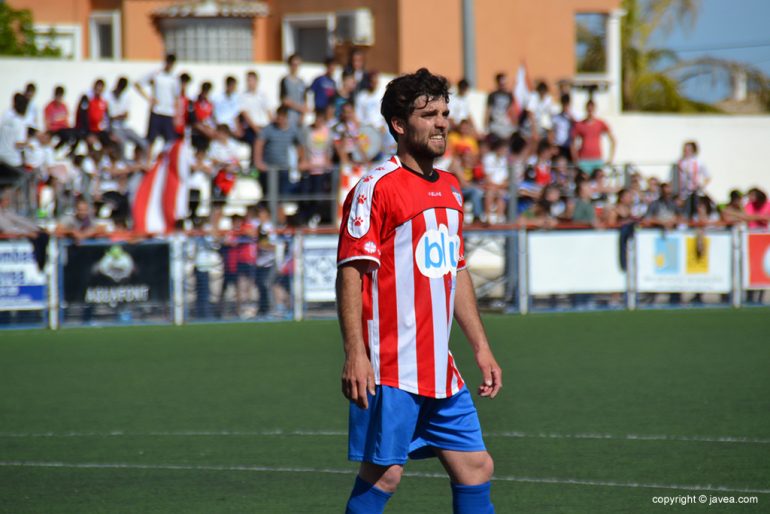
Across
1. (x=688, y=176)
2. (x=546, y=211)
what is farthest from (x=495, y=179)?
(x=688, y=176)

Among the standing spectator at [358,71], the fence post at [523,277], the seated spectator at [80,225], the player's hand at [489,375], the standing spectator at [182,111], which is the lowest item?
the fence post at [523,277]

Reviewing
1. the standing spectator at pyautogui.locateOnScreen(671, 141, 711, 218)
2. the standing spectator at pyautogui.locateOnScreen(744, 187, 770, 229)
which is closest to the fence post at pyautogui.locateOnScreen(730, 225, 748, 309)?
the standing spectator at pyautogui.locateOnScreen(744, 187, 770, 229)

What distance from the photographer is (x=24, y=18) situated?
29797 mm

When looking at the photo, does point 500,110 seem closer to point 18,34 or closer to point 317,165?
point 317,165

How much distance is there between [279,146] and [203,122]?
1637 mm

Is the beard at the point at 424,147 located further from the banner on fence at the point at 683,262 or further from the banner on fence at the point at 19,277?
the banner on fence at the point at 683,262

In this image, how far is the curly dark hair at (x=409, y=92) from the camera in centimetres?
496

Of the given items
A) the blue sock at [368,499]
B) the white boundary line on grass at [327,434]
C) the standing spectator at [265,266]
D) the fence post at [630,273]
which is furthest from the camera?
the fence post at [630,273]

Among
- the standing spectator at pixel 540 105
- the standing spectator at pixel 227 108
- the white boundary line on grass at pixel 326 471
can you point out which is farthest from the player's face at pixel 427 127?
the standing spectator at pixel 540 105

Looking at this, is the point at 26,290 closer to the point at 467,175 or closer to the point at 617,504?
the point at 467,175

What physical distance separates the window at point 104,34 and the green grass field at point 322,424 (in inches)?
693

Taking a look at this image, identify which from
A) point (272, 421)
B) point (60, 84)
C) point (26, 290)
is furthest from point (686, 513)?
point (60, 84)

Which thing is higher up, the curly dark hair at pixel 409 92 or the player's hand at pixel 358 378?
the curly dark hair at pixel 409 92

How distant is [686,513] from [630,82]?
34783 millimetres
